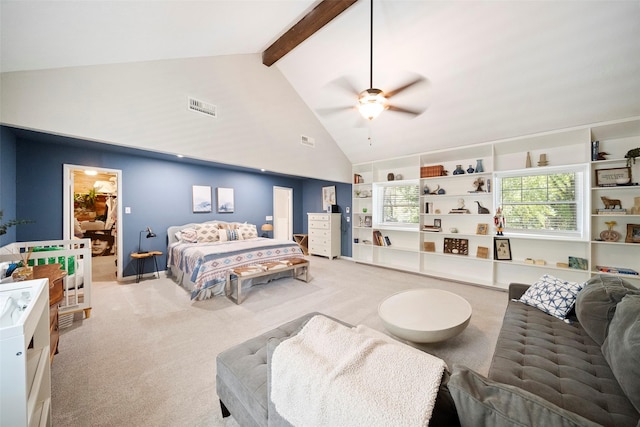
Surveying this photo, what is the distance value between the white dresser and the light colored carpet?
6.38ft

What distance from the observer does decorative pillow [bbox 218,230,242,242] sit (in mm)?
4737

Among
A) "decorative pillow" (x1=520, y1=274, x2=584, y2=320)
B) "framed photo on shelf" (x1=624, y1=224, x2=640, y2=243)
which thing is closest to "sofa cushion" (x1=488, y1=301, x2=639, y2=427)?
"decorative pillow" (x1=520, y1=274, x2=584, y2=320)

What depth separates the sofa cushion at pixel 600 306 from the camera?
1.47 metres

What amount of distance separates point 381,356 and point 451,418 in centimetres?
26

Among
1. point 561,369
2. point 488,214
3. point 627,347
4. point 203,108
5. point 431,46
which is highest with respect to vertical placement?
point 431,46

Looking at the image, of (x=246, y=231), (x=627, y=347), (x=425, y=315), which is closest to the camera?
(x=627, y=347)

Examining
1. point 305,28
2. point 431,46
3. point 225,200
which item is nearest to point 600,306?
point 431,46

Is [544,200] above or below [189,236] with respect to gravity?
above

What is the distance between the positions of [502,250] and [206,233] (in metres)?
5.49

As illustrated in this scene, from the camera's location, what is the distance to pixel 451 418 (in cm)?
73

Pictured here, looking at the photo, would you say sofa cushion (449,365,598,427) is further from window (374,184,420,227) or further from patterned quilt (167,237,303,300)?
window (374,184,420,227)

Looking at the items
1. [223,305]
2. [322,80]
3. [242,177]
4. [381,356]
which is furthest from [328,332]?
[242,177]

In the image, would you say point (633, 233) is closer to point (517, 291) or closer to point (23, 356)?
point (517, 291)

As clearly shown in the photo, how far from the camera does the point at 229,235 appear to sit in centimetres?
484
